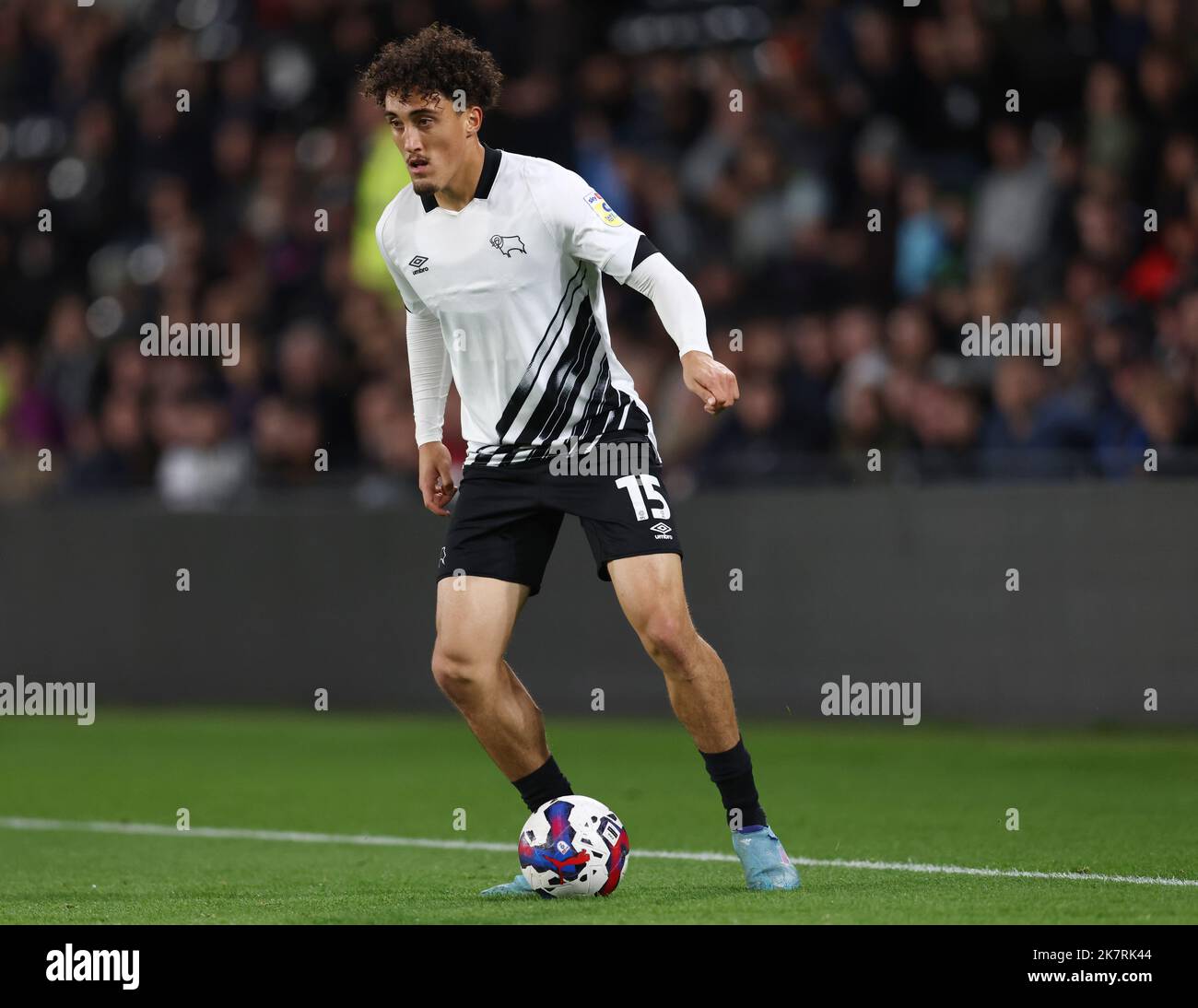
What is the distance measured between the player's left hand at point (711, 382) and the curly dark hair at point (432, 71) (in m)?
1.20

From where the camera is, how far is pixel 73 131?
21.5m

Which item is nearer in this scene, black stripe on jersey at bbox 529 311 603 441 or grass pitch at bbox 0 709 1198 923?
grass pitch at bbox 0 709 1198 923

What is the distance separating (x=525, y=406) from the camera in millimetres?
7500

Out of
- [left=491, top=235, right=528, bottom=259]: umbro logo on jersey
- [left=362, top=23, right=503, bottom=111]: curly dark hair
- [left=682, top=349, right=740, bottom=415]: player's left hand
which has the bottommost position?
[left=682, top=349, right=740, bottom=415]: player's left hand

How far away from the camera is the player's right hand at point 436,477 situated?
26.2 feet

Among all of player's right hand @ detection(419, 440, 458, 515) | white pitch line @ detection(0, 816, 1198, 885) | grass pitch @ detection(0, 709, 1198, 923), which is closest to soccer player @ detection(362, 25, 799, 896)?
player's right hand @ detection(419, 440, 458, 515)

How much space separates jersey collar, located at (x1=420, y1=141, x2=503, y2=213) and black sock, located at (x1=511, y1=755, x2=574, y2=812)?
1906mm

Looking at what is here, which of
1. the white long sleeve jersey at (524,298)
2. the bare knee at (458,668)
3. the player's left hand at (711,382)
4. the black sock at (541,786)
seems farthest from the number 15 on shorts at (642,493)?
the black sock at (541,786)

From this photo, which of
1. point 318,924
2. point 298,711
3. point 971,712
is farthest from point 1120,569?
point 318,924

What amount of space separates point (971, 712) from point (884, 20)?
5043 millimetres

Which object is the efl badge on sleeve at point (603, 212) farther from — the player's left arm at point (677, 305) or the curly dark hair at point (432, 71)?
the curly dark hair at point (432, 71)

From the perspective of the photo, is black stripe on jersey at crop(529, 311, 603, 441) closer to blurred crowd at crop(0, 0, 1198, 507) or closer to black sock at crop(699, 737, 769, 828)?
black sock at crop(699, 737, 769, 828)

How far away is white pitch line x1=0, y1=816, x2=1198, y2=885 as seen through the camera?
7734 millimetres

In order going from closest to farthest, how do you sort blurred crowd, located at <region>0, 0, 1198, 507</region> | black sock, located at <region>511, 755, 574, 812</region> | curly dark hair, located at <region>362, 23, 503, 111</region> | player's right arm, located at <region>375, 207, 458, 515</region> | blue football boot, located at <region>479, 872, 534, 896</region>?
curly dark hair, located at <region>362, 23, 503, 111</region> → blue football boot, located at <region>479, 872, 534, 896</region> → black sock, located at <region>511, 755, 574, 812</region> → player's right arm, located at <region>375, 207, 458, 515</region> → blurred crowd, located at <region>0, 0, 1198, 507</region>
